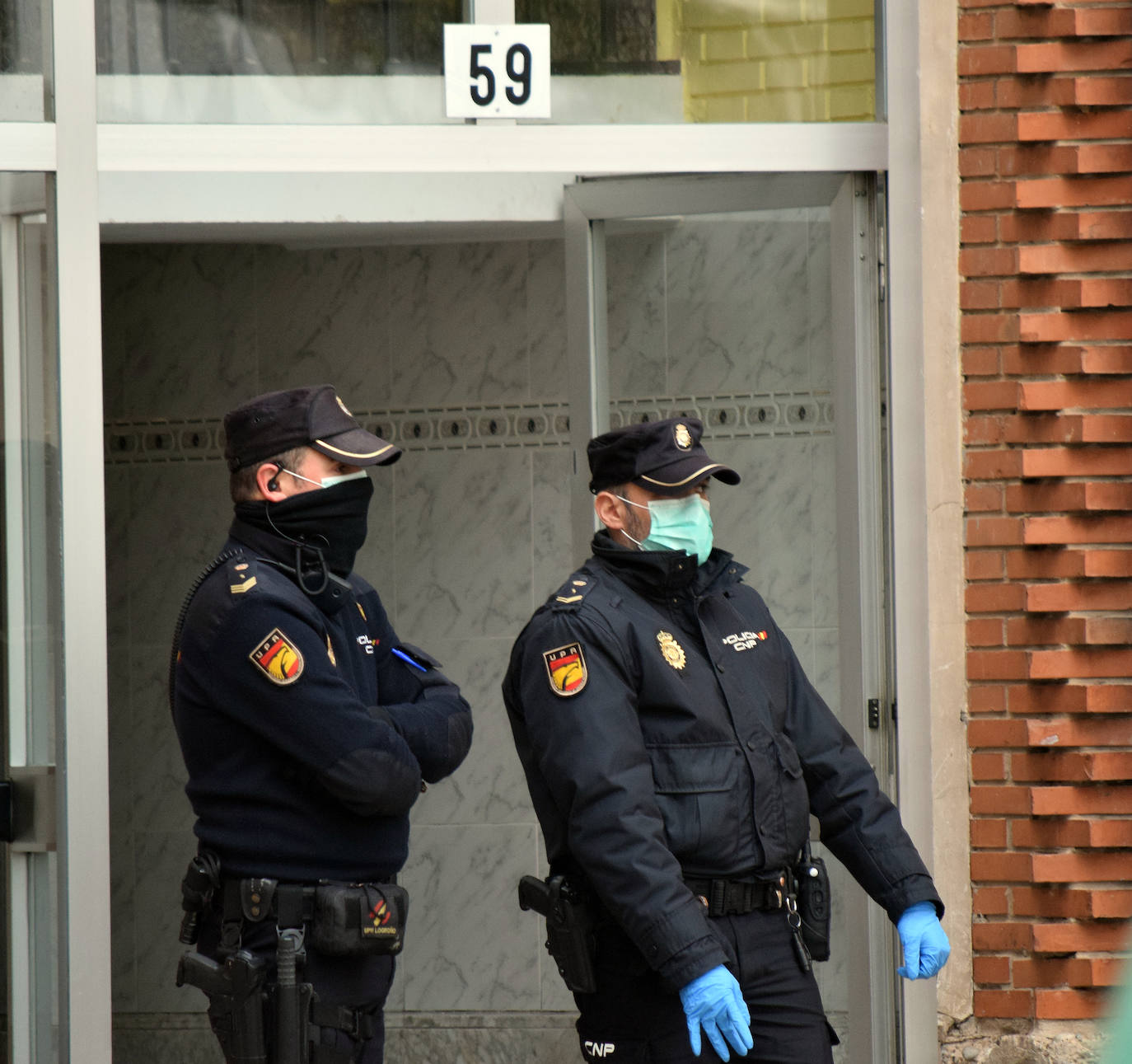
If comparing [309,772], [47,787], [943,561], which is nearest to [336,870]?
[309,772]

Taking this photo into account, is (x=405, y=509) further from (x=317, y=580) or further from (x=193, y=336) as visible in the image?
(x=317, y=580)

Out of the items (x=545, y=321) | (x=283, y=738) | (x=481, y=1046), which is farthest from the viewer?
(x=545, y=321)

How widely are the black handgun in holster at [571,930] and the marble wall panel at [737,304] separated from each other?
1.67m

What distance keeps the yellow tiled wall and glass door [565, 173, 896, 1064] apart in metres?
0.18

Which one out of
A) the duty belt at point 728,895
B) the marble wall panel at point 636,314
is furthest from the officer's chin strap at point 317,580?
the marble wall panel at point 636,314

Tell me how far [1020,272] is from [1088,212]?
217 millimetres

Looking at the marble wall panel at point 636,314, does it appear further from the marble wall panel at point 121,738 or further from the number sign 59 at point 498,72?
the marble wall panel at point 121,738

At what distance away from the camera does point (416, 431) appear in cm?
569

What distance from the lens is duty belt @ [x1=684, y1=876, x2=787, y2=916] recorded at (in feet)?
8.99

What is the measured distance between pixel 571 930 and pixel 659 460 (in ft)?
2.96

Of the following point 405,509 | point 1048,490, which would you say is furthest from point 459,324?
point 1048,490

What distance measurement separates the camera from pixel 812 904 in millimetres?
2889

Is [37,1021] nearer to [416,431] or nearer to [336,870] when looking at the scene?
[336,870]

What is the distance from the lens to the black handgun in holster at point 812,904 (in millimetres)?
2883
